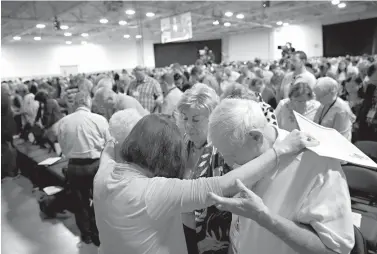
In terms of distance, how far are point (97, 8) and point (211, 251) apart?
13.9 metres

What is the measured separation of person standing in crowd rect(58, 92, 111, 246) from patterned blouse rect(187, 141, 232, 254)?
1.84 m

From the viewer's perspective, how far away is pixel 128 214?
3.73 feet

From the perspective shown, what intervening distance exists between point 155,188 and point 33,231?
3.43 meters

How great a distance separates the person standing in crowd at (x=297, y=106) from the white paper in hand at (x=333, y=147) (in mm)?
2001

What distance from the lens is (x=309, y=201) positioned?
1036mm

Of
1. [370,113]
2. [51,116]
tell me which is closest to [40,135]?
[51,116]

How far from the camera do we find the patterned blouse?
1.48 m

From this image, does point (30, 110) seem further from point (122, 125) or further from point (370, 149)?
point (370, 149)

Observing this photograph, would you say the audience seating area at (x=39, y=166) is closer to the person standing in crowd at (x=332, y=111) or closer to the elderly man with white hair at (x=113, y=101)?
the elderly man with white hair at (x=113, y=101)

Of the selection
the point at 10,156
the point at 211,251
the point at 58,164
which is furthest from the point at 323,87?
the point at 10,156

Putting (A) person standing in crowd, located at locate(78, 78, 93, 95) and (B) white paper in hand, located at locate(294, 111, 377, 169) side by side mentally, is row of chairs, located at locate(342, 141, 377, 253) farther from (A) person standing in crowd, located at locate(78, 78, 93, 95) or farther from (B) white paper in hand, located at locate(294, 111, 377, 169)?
(A) person standing in crowd, located at locate(78, 78, 93, 95)

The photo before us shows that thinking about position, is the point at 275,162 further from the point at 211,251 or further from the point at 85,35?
the point at 85,35

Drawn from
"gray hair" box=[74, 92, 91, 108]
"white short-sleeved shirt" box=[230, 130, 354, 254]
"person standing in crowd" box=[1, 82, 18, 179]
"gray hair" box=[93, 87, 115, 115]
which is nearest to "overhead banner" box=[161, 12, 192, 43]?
"person standing in crowd" box=[1, 82, 18, 179]

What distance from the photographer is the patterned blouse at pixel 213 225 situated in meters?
1.48
